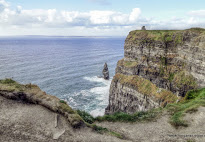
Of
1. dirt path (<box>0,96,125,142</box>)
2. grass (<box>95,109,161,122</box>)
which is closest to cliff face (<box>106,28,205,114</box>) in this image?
grass (<box>95,109,161,122</box>)

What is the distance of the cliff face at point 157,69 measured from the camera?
145 feet

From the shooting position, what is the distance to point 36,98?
83.1 ft

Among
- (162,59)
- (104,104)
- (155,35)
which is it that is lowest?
(104,104)

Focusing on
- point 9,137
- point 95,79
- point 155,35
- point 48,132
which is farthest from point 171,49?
point 95,79

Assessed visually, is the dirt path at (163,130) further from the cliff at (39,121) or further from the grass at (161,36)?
the grass at (161,36)

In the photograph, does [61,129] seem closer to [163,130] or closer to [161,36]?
[163,130]

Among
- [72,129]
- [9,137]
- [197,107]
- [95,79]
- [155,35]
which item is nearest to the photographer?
[9,137]

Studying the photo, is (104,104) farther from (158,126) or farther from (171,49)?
(158,126)

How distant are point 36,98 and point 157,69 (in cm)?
3965

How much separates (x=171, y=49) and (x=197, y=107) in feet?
84.1

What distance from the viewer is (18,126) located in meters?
19.6

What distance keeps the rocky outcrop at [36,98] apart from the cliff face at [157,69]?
96.4ft

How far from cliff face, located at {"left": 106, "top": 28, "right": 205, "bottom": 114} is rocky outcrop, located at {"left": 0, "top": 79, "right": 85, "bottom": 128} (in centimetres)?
2939

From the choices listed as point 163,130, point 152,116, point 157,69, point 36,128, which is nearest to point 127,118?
point 152,116
